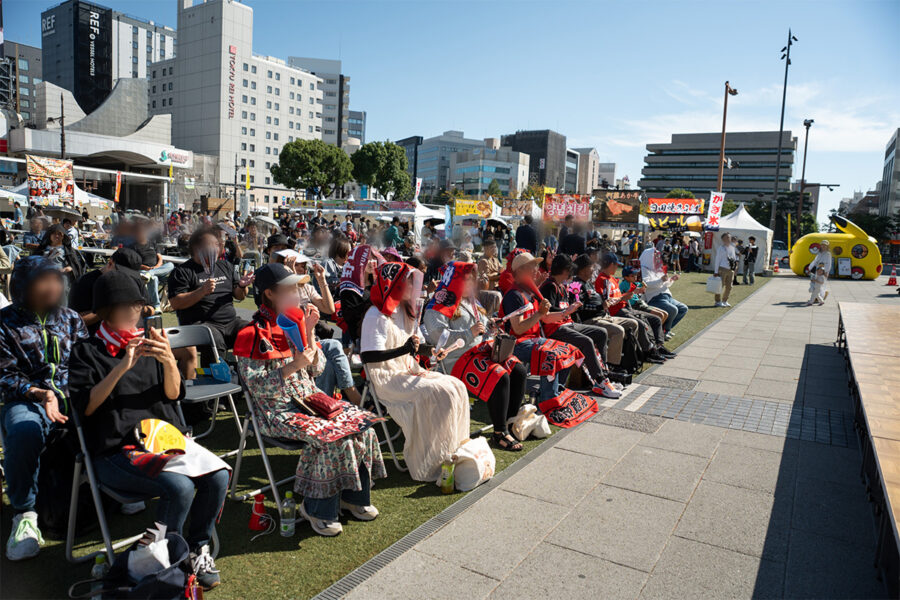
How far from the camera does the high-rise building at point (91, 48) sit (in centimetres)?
10462

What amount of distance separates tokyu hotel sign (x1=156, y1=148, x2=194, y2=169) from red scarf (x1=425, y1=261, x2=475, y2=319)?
6372 cm

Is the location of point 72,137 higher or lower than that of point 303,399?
higher

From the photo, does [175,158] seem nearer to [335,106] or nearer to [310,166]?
[310,166]

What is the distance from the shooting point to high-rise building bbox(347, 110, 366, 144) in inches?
6245

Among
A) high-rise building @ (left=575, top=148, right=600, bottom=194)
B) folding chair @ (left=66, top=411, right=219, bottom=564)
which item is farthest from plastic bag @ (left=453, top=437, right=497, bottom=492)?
high-rise building @ (left=575, top=148, right=600, bottom=194)

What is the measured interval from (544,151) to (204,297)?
492 ft

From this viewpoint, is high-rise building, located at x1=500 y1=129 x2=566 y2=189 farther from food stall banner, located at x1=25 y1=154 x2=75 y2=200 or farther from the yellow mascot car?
food stall banner, located at x1=25 y1=154 x2=75 y2=200

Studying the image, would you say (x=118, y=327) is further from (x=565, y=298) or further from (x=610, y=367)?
(x=610, y=367)

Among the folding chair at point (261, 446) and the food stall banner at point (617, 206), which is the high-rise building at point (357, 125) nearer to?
the food stall banner at point (617, 206)

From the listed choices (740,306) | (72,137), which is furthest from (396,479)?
(72,137)

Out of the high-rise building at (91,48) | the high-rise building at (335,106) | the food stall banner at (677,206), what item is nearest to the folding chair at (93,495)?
the food stall banner at (677,206)

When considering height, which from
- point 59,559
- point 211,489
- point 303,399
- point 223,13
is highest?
point 223,13

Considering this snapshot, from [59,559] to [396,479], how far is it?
2.18 meters

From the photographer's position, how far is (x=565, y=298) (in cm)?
675
